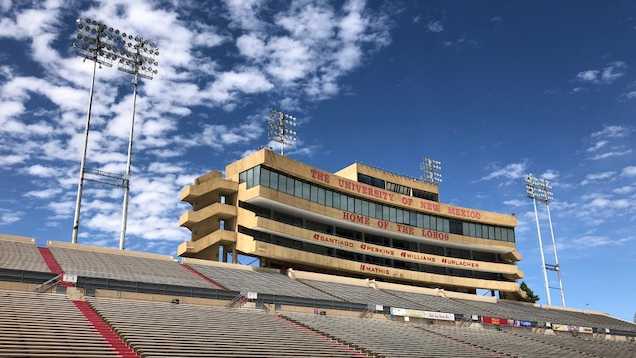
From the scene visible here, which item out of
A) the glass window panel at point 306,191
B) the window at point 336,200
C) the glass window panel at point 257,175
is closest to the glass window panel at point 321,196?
the glass window panel at point 306,191

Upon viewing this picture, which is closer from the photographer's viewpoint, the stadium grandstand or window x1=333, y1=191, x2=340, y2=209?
the stadium grandstand

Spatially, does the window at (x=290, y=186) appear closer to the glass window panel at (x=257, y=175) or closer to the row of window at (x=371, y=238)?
the row of window at (x=371, y=238)

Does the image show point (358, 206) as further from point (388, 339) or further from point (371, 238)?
point (388, 339)

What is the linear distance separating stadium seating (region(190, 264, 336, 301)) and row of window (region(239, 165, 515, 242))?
23.5 ft

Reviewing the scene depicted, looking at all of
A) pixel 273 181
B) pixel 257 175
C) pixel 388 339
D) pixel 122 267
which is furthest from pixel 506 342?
pixel 122 267

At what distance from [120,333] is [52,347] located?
3289mm

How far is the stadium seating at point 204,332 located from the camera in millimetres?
20859

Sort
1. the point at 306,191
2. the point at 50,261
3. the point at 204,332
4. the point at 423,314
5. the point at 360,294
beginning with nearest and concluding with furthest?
the point at 204,332
the point at 50,261
the point at 423,314
the point at 360,294
the point at 306,191

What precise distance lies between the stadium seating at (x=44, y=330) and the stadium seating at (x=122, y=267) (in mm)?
4684

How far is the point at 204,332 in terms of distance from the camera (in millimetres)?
23531

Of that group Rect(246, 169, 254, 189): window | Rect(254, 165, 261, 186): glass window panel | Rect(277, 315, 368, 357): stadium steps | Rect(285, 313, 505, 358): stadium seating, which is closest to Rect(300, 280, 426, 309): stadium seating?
Rect(285, 313, 505, 358): stadium seating

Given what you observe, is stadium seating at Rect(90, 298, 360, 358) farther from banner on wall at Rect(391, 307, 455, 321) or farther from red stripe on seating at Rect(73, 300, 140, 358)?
banner on wall at Rect(391, 307, 455, 321)

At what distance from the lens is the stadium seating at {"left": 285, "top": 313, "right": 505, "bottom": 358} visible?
89.7 feet

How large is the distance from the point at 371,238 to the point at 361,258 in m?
2.85
